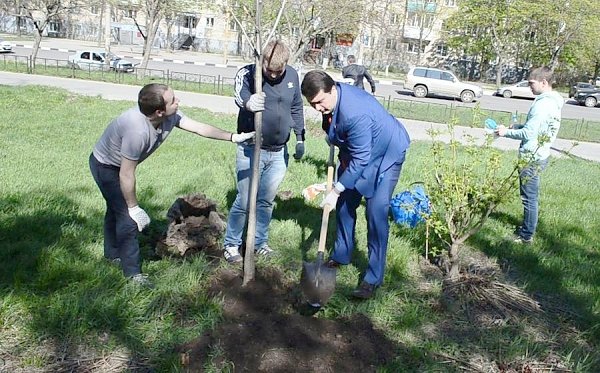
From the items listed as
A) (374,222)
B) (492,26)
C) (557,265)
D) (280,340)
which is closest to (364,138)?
(374,222)

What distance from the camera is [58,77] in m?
18.8

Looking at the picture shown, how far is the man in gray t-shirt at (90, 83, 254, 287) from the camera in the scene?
3.33 meters

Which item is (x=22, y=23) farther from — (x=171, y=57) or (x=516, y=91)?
(x=516, y=91)

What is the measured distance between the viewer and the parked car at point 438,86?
85.2 feet

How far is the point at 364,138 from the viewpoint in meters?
3.43

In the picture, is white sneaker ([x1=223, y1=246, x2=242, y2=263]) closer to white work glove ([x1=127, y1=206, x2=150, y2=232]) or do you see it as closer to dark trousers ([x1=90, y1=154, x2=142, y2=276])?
dark trousers ([x1=90, y1=154, x2=142, y2=276])

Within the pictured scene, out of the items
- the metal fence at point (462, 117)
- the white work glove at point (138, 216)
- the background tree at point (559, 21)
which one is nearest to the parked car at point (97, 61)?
the metal fence at point (462, 117)

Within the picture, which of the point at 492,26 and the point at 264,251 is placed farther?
the point at 492,26

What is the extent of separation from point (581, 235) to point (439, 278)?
2270 millimetres

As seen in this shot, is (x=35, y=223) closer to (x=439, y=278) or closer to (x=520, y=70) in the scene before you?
(x=439, y=278)

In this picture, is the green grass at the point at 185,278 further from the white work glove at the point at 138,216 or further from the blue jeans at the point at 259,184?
the white work glove at the point at 138,216

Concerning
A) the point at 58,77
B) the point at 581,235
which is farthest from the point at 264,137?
the point at 58,77

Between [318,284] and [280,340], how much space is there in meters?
0.48

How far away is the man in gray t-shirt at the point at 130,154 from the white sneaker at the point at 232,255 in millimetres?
690
